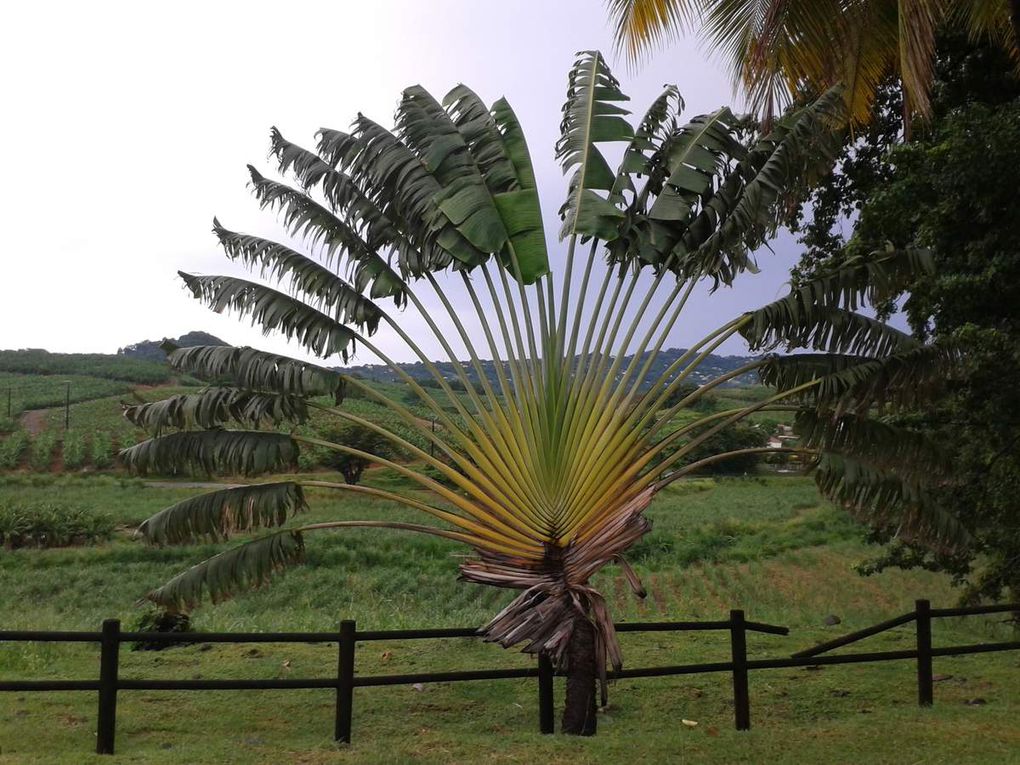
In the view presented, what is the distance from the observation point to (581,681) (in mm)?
6961

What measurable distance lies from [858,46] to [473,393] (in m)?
5.37

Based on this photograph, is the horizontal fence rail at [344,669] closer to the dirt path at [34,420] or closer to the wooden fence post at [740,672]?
the wooden fence post at [740,672]

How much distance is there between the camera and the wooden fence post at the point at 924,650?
7902mm

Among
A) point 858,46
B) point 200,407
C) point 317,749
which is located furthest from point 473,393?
point 858,46

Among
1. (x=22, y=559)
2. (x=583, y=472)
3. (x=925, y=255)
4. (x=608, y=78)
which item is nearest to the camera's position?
(x=583, y=472)

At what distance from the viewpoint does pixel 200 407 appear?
7934mm

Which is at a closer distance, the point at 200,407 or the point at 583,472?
the point at 583,472

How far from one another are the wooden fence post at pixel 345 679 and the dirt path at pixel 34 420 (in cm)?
4038

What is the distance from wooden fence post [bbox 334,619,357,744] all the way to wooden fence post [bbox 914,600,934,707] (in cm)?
532

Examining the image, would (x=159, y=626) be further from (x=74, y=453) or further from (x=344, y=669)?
(x=74, y=453)

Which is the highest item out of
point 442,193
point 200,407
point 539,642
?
point 442,193

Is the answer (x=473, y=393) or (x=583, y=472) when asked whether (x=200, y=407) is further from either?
(x=583, y=472)

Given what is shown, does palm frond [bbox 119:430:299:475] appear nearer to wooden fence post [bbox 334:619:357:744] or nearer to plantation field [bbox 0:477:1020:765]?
wooden fence post [bbox 334:619:357:744]

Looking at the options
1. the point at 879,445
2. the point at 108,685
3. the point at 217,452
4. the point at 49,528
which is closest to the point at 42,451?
the point at 49,528
